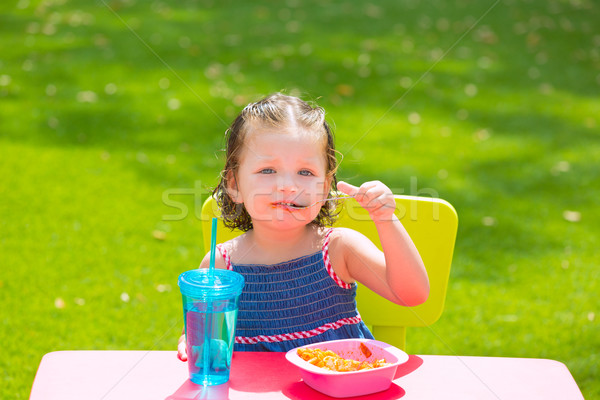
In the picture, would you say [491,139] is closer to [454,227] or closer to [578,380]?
[578,380]

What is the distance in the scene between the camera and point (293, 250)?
2.04 meters

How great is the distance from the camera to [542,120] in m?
6.82

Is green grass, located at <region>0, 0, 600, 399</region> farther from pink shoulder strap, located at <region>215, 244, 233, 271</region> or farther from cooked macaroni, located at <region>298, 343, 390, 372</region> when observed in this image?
cooked macaroni, located at <region>298, 343, 390, 372</region>

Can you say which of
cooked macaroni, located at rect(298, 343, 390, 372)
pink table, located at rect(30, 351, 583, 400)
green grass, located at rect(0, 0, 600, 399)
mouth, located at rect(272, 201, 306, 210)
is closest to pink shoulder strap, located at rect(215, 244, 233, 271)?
mouth, located at rect(272, 201, 306, 210)

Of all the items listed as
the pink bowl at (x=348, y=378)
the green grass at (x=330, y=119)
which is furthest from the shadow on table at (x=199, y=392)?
the green grass at (x=330, y=119)

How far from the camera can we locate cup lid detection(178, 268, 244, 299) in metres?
1.40

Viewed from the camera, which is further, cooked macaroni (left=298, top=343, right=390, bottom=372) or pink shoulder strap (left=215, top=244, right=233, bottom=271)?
pink shoulder strap (left=215, top=244, right=233, bottom=271)

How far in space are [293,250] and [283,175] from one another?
283 mm

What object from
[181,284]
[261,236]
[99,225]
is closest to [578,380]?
[261,236]

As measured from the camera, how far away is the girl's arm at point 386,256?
1632 mm

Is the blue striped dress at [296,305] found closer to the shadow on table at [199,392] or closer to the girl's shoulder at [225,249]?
the girl's shoulder at [225,249]

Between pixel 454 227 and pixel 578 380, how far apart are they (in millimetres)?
1532

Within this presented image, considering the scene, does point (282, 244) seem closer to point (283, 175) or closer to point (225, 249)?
point (225, 249)

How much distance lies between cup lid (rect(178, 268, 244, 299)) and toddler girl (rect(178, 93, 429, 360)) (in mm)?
431
